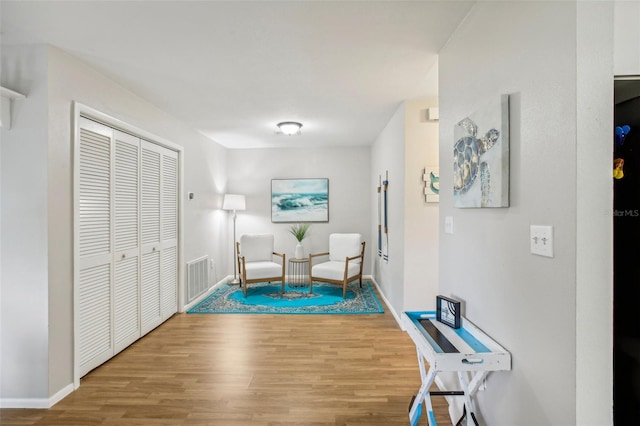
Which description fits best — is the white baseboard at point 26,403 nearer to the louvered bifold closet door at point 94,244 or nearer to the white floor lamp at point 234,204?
the louvered bifold closet door at point 94,244

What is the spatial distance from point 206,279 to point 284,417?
10.0ft

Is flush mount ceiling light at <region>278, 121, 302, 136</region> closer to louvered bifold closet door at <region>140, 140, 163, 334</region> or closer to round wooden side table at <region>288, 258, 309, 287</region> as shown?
louvered bifold closet door at <region>140, 140, 163, 334</region>

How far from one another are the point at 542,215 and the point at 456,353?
71 cm

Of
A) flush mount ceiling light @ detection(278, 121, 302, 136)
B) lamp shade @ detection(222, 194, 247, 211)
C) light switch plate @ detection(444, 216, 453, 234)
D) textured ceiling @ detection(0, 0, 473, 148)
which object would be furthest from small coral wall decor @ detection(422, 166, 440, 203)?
lamp shade @ detection(222, 194, 247, 211)

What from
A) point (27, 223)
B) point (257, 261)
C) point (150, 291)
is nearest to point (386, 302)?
point (257, 261)

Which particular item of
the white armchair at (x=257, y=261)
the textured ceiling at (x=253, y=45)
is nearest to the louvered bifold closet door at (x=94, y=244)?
the textured ceiling at (x=253, y=45)

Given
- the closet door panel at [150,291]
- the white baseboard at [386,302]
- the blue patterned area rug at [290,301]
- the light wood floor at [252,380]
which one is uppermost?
the closet door panel at [150,291]

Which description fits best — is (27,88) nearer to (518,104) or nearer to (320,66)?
(320,66)

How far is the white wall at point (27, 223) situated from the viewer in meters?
2.00

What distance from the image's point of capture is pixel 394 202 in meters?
3.58

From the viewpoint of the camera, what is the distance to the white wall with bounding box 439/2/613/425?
976mm

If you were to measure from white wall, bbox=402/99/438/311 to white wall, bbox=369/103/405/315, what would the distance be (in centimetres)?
8

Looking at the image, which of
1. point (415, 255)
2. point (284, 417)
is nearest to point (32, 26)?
point (284, 417)

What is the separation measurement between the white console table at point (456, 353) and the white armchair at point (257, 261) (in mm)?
3117
